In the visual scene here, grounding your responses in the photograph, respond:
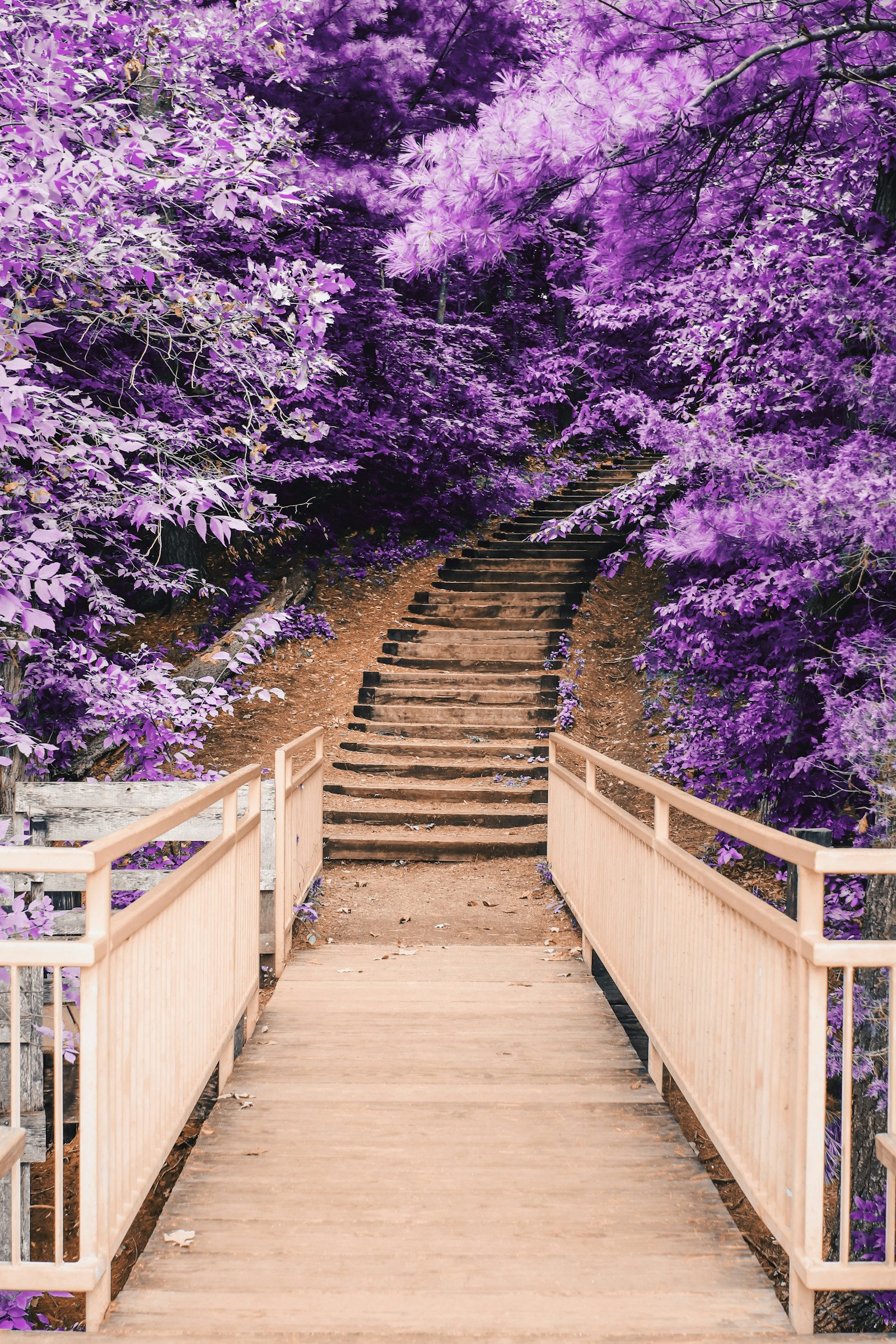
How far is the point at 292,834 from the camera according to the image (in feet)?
17.5

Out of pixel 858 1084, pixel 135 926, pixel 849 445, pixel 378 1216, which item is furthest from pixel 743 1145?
pixel 849 445

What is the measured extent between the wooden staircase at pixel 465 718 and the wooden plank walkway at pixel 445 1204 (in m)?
4.05

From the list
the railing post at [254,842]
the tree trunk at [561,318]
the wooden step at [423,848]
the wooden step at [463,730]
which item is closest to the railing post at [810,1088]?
the railing post at [254,842]

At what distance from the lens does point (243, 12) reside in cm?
825

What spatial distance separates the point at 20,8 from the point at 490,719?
302 inches

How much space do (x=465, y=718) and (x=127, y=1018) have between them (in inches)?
330

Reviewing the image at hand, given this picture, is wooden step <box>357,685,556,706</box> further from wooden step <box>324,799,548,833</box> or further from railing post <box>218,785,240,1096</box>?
railing post <box>218,785,240,1096</box>

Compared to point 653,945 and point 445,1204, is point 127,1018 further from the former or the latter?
point 653,945

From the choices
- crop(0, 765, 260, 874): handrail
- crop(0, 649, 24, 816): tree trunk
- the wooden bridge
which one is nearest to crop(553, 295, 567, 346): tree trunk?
crop(0, 649, 24, 816): tree trunk

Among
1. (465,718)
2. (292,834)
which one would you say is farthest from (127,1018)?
(465,718)

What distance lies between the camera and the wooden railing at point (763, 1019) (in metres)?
2.03

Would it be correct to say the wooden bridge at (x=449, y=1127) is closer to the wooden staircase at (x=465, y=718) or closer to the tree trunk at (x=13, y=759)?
the tree trunk at (x=13, y=759)

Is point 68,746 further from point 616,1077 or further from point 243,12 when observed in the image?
point 243,12

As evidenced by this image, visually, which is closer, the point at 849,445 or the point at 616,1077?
the point at 616,1077
